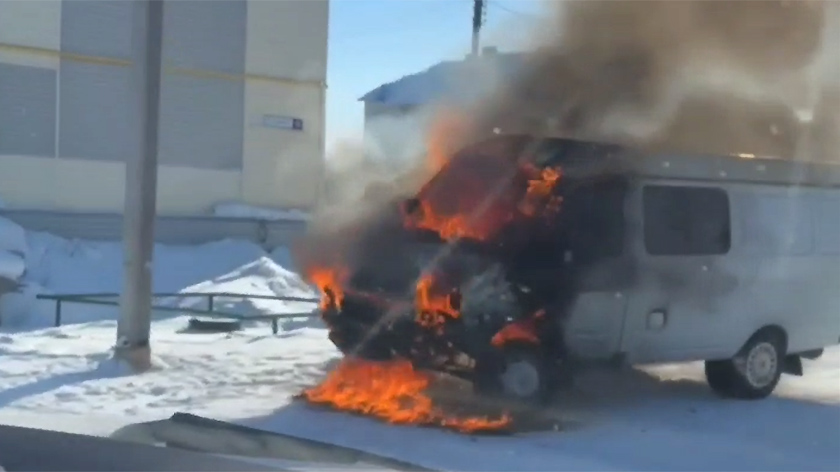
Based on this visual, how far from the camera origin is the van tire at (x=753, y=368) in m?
10.7

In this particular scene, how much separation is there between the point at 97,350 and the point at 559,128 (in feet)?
16.9

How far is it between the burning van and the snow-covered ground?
1.81 ft

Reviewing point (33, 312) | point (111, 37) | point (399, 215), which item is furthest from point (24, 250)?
point (399, 215)

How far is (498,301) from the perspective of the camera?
9.23m

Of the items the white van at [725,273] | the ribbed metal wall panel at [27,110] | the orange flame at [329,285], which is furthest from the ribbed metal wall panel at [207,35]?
the white van at [725,273]

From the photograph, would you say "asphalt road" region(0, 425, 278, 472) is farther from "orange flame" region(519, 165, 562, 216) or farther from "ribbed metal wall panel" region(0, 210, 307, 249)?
"ribbed metal wall panel" region(0, 210, 307, 249)

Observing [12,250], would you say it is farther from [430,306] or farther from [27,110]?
[430,306]

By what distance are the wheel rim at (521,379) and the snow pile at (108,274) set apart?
915 cm

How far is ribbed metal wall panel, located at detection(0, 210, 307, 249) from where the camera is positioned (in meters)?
22.3

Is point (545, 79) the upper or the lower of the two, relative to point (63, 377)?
upper

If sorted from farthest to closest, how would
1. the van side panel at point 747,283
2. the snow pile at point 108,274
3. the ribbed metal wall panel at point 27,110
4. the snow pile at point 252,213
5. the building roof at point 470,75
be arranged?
1. the snow pile at point 252,213
2. the ribbed metal wall panel at point 27,110
3. the snow pile at point 108,274
4. the building roof at point 470,75
5. the van side panel at point 747,283

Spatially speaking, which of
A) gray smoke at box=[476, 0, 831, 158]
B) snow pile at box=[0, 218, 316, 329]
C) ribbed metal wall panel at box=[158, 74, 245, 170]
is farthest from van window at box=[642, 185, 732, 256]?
ribbed metal wall panel at box=[158, 74, 245, 170]

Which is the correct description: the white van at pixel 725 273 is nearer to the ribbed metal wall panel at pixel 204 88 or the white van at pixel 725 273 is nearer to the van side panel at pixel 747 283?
the van side panel at pixel 747 283

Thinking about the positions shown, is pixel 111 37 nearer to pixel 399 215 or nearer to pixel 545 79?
pixel 545 79
